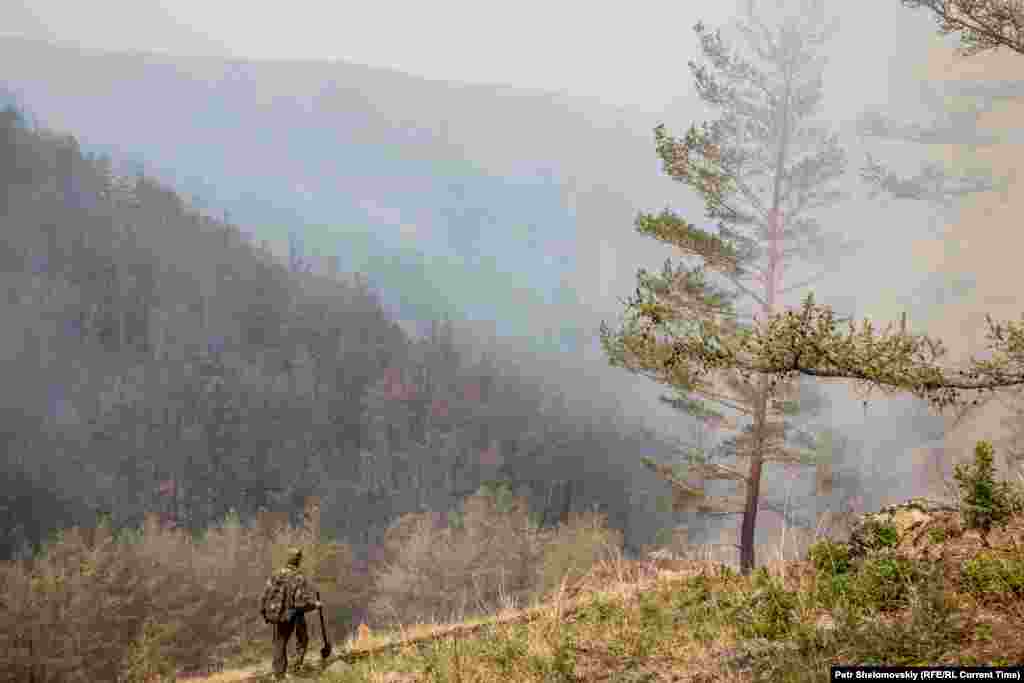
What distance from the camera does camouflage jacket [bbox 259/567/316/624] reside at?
11078 mm

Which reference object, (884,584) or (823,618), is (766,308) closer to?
(884,584)

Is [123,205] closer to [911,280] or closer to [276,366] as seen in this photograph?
[276,366]

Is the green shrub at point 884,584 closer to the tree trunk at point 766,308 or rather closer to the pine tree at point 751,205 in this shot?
the pine tree at point 751,205

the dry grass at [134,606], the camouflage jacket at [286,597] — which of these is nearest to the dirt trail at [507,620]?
the camouflage jacket at [286,597]

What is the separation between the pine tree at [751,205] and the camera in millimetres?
15828

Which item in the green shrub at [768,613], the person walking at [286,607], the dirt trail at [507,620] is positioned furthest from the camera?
the person walking at [286,607]

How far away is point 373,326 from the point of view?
16562 centimetres

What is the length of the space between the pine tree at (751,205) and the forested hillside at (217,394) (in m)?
85.7

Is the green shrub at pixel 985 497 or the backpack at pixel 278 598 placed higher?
the green shrub at pixel 985 497

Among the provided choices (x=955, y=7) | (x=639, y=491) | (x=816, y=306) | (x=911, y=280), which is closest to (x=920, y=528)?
(x=816, y=306)

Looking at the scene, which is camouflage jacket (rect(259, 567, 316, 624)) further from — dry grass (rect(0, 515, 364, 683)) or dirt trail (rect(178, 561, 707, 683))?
dry grass (rect(0, 515, 364, 683))

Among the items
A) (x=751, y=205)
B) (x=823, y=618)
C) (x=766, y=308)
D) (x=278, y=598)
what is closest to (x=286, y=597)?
(x=278, y=598)

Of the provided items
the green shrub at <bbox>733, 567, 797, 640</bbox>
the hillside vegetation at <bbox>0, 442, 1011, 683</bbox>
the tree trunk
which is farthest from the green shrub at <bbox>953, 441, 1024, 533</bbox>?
the tree trunk

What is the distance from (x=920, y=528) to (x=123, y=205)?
7315 inches
